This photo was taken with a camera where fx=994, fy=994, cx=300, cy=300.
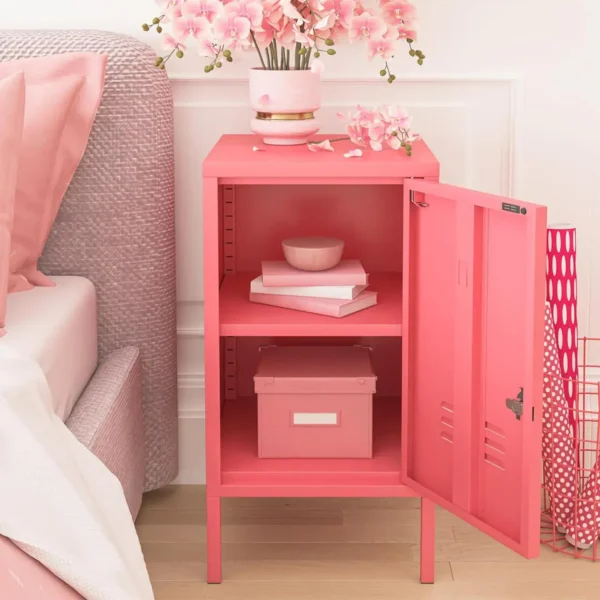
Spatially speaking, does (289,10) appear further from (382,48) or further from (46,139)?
(46,139)

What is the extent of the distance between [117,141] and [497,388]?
907mm

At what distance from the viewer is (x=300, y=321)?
181 centimetres

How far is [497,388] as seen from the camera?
5.30 ft

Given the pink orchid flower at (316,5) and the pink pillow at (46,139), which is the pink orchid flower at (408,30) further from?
the pink pillow at (46,139)

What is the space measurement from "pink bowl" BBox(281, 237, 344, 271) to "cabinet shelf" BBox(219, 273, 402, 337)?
3.7 inches

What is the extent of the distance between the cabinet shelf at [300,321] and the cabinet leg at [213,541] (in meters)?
0.34

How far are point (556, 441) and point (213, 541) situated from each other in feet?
2.27

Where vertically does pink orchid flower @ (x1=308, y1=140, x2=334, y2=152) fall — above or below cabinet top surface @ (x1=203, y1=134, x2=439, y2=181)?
above

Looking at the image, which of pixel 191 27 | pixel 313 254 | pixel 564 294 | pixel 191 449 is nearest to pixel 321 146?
pixel 313 254

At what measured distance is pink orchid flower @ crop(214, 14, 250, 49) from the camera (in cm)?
172

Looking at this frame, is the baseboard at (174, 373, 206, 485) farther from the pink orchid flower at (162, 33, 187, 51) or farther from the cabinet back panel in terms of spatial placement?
the pink orchid flower at (162, 33, 187, 51)

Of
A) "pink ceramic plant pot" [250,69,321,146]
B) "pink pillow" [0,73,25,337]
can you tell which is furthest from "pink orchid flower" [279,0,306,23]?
"pink pillow" [0,73,25,337]

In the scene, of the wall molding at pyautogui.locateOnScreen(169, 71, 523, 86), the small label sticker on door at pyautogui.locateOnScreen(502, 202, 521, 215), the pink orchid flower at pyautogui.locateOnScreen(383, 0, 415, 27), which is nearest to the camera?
the small label sticker on door at pyautogui.locateOnScreen(502, 202, 521, 215)

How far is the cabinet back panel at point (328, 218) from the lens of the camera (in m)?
2.16
